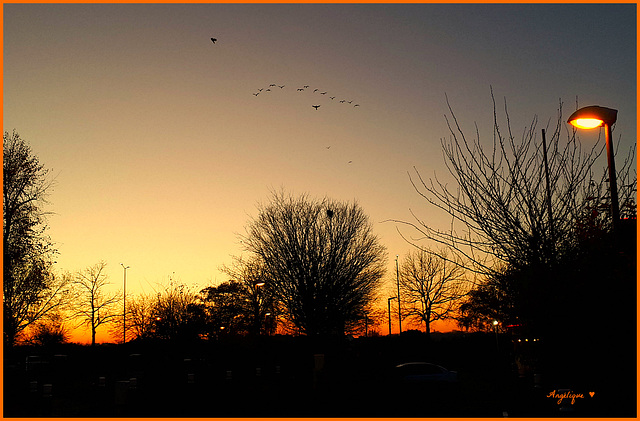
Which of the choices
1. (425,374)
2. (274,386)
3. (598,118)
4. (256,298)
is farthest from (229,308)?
(598,118)

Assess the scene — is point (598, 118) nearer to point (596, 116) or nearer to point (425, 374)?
point (596, 116)

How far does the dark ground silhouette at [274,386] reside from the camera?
329 inches

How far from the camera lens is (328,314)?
37.2 meters

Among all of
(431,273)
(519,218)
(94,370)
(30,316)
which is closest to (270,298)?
(94,370)

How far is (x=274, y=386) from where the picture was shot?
23.0 metres

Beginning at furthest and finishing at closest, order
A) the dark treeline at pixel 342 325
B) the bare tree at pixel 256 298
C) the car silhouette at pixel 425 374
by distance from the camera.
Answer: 1. the bare tree at pixel 256 298
2. the car silhouette at pixel 425 374
3. the dark treeline at pixel 342 325

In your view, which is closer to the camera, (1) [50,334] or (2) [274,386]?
(2) [274,386]

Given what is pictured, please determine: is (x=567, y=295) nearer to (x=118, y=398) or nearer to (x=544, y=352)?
(x=544, y=352)

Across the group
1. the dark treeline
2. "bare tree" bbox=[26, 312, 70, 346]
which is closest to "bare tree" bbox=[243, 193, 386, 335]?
the dark treeline

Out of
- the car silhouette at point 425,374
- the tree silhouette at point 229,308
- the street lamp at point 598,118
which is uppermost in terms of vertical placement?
the street lamp at point 598,118

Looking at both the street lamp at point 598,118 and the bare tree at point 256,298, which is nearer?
the street lamp at point 598,118

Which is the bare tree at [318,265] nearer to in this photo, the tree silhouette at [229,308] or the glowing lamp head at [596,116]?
the tree silhouette at [229,308]

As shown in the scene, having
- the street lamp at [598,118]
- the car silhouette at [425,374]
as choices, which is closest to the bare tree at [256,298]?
the car silhouette at [425,374]

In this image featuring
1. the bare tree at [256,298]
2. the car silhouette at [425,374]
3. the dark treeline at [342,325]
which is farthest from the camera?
the bare tree at [256,298]
